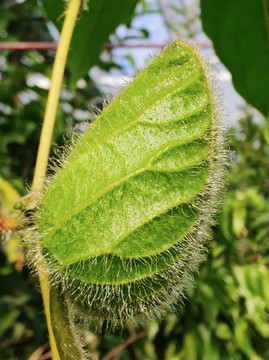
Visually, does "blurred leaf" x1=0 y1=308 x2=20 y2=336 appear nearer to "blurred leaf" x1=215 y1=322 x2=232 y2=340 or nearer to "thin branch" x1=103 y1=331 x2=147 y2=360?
"thin branch" x1=103 y1=331 x2=147 y2=360

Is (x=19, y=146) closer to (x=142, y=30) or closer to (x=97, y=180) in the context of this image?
(x=142, y=30)

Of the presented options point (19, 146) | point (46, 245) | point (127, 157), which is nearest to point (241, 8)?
point (127, 157)

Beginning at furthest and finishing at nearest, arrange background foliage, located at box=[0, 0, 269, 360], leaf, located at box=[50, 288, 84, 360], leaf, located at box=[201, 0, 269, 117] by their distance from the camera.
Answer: background foliage, located at box=[0, 0, 269, 360] < leaf, located at box=[201, 0, 269, 117] < leaf, located at box=[50, 288, 84, 360]

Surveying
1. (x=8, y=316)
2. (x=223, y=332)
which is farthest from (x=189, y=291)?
(x=8, y=316)

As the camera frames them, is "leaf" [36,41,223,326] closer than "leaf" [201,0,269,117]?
Yes

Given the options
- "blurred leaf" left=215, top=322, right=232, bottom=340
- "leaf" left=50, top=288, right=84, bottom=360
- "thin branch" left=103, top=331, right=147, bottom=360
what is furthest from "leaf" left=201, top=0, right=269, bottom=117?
"thin branch" left=103, top=331, right=147, bottom=360

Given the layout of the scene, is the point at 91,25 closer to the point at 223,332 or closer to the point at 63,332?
the point at 63,332
